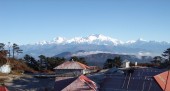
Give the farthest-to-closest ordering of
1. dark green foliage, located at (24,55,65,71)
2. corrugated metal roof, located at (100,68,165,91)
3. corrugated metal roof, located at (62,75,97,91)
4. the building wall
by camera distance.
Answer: dark green foliage, located at (24,55,65,71) → the building wall → corrugated metal roof, located at (62,75,97,91) → corrugated metal roof, located at (100,68,165,91)

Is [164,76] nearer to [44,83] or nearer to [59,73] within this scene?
[44,83]

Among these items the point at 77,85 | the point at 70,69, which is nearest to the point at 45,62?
the point at 70,69

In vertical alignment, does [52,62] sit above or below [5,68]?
above

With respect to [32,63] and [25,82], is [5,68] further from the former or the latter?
[32,63]

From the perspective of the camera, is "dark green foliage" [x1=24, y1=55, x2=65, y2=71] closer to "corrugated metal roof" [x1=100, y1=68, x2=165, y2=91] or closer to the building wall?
the building wall

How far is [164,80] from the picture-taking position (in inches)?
1484

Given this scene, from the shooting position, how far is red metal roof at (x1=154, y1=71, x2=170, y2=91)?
36844 millimetres

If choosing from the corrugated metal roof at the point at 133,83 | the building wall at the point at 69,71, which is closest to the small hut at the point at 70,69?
the building wall at the point at 69,71

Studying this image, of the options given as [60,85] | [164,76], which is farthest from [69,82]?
[164,76]

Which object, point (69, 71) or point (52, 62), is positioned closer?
point (69, 71)

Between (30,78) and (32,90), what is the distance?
768 inches

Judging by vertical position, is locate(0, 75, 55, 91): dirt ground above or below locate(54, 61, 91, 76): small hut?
below

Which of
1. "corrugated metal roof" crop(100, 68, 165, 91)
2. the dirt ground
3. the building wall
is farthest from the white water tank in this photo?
"corrugated metal roof" crop(100, 68, 165, 91)

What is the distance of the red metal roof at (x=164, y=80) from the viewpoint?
36.8m
